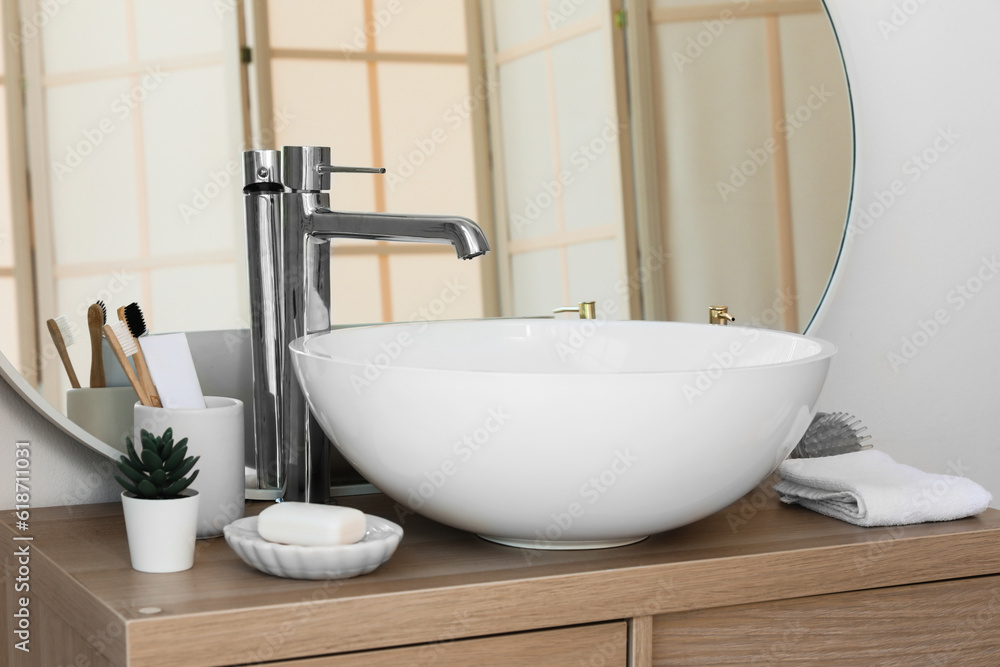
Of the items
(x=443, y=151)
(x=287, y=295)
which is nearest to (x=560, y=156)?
(x=443, y=151)

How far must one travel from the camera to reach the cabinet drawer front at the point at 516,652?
2.13 feet

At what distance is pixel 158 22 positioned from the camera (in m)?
1.00

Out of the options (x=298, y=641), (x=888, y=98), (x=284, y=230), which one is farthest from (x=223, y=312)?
(x=888, y=98)

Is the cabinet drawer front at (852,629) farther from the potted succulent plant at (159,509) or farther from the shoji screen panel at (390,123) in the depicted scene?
the shoji screen panel at (390,123)

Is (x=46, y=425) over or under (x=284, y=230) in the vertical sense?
under

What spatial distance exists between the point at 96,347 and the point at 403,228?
340 mm

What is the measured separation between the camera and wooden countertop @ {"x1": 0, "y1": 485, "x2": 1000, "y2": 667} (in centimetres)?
62

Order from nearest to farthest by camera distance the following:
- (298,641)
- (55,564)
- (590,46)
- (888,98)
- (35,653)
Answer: (298,641)
(55,564)
(35,653)
(590,46)
(888,98)

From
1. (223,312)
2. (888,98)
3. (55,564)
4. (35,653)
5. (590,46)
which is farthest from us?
(888,98)

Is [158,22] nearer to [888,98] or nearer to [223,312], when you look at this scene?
[223,312]

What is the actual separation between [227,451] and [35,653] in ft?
0.81

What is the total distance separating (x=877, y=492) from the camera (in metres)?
0.83

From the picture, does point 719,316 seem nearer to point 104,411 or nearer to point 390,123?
point 390,123

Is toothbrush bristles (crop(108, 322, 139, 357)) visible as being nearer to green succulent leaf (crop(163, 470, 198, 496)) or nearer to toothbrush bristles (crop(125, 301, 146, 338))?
toothbrush bristles (crop(125, 301, 146, 338))
